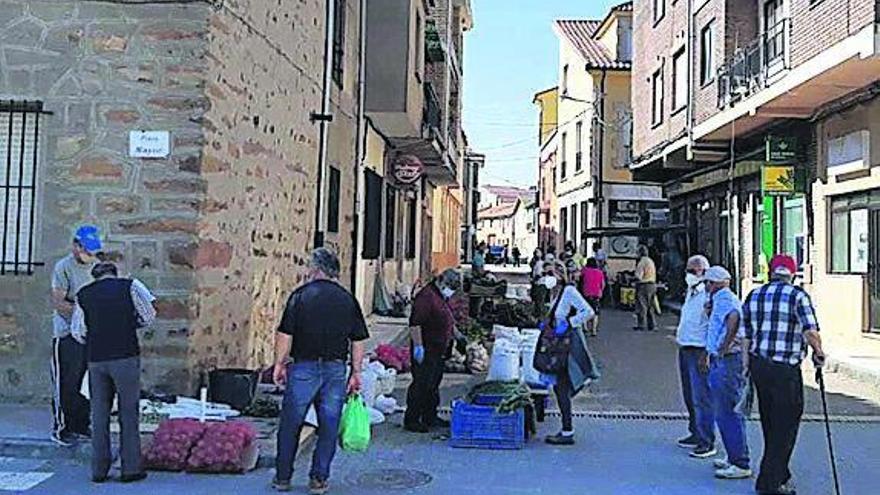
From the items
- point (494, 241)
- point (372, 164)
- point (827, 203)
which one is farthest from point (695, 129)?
point (494, 241)

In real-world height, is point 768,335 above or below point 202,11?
below

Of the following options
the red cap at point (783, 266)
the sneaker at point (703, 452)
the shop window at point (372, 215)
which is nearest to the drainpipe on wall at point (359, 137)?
the shop window at point (372, 215)

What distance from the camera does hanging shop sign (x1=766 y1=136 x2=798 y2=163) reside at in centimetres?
1920

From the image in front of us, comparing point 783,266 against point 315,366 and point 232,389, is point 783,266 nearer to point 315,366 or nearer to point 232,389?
point 315,366

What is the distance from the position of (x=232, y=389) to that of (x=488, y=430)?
2.49m

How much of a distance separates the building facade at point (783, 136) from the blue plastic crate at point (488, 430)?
815cm

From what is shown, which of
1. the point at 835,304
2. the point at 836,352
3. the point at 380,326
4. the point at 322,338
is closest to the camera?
the point at 322,338

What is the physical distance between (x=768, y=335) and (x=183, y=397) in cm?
527

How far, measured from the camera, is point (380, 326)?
1916 centimetres

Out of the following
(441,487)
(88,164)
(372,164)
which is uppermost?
(372,164)

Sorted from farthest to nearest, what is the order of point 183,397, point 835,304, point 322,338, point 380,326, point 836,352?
point 380,326 < point 835,304 < point 836,352 < point 183,397 < point 322,338

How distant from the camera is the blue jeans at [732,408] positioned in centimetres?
791

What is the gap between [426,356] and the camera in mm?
9812

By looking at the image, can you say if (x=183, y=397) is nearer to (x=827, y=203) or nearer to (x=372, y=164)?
(x=372, y=164)
